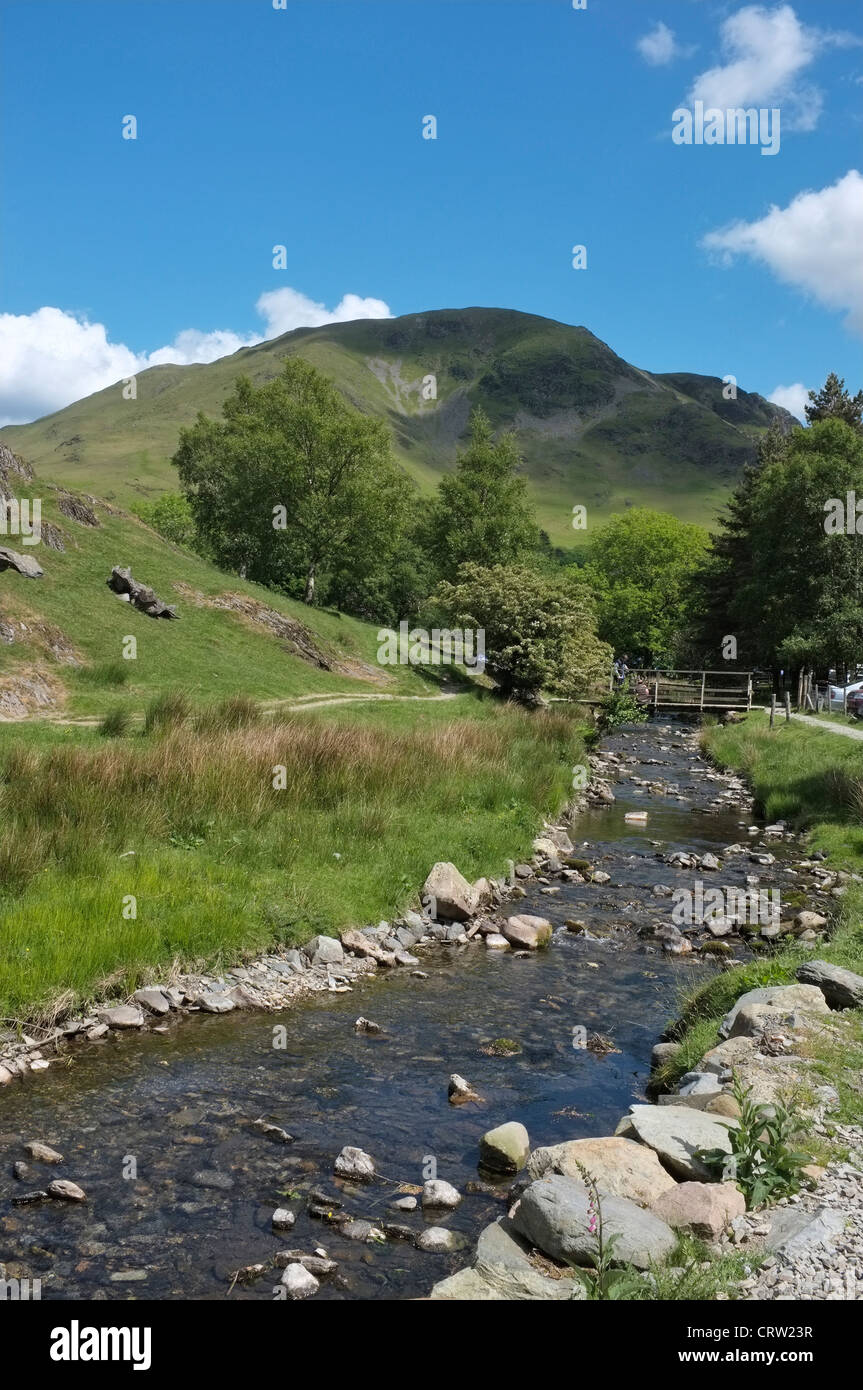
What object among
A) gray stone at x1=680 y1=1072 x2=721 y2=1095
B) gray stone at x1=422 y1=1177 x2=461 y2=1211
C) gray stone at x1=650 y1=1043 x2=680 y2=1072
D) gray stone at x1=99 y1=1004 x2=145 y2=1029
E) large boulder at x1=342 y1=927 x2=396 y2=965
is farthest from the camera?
large boulder at x1=342 y1=927 x2=396 y2=965

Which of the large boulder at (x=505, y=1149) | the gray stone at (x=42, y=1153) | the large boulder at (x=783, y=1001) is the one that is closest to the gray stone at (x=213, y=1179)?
the gray stone at (x=42, y=1153)

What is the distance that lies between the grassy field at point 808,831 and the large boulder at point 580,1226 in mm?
2143

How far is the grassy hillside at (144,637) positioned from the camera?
26.8 meters

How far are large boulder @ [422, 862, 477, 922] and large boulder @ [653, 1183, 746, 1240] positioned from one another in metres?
8.02

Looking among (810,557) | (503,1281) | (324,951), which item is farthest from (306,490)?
(503,1281)

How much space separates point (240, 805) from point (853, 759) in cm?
1747

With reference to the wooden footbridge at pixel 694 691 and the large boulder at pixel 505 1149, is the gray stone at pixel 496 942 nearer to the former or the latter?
the large boulder at pixel 505 1149

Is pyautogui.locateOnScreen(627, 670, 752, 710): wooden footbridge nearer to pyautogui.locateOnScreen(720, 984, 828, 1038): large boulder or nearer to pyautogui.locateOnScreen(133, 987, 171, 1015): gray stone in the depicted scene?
pyautogui.locateOnScreen(720, 984, 828, 1038): large boulder

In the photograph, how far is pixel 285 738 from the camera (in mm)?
17344

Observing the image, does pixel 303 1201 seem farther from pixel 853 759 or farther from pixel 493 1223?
pixel 853 759

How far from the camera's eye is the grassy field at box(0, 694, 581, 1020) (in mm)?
10039
